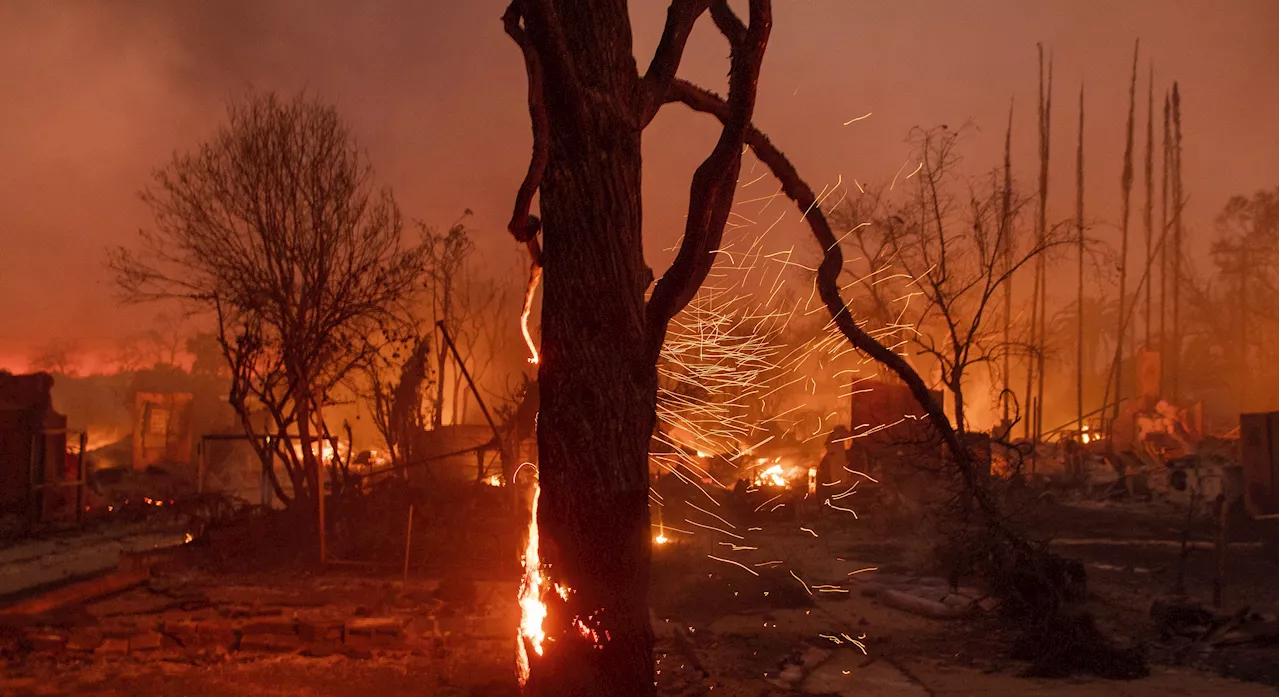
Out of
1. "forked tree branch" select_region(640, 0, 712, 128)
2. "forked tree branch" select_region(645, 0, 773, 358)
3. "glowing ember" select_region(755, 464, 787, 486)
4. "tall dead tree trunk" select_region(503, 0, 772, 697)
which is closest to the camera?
"tall dead tree trunk" select_region(503, 0, 772, 697)

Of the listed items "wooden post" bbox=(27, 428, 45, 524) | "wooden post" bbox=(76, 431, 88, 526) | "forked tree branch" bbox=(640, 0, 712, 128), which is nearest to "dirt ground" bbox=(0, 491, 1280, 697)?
"forked tree branch" bbox=(640, 0, 712, 128)

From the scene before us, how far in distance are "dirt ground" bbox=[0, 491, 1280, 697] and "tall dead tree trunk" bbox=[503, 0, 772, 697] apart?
13.8 feet

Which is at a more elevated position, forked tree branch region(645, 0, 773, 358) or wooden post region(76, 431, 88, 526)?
forked tree branch region(645, 0, 773, 358)

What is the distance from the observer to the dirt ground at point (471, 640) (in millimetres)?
7469

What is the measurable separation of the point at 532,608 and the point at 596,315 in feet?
3.93

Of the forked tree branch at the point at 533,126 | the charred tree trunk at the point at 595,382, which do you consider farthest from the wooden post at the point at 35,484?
the forked tree branch at the point at 533,126

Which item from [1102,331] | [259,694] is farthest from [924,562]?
[1102,331]

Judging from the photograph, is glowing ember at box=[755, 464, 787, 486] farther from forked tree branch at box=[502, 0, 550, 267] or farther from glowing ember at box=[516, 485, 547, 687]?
forked tree branch at box=[502, 0, 550, 267]

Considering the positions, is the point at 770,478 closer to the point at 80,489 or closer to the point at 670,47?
the point at 80,489

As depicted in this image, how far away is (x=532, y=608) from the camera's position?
135 inches

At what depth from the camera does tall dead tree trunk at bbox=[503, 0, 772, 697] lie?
314 cm

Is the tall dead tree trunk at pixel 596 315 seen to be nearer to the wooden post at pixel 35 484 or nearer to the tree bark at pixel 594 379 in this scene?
the tree bark at pixel 594 379

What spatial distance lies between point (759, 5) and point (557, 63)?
0.82m

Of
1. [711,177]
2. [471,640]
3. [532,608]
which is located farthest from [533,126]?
[471,640]
